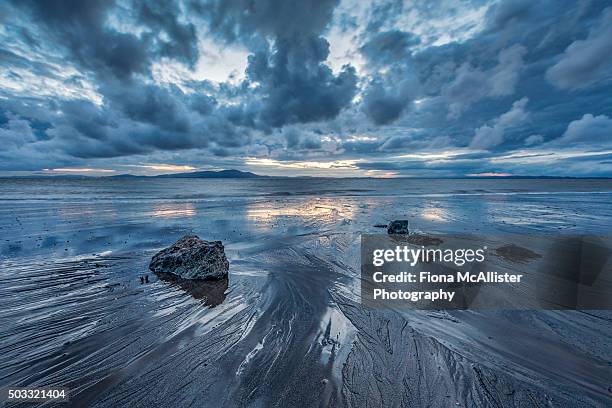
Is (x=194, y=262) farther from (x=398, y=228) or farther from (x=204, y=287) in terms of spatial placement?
(x=398, y=228)

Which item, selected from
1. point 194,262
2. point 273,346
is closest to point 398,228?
point 194,262

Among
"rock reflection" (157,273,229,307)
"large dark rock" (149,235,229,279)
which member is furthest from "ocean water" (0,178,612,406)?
"large dark rock" (149,235,229,279)

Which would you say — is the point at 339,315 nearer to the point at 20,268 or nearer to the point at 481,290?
the point at 481,290

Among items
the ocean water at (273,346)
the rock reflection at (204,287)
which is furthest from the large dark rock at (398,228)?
the rock reflection at (204,287)

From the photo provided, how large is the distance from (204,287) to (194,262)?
1360 mm

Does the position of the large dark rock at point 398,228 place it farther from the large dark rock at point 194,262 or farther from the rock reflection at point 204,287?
the rock reflection at point 204,287

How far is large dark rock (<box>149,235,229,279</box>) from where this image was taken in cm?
988

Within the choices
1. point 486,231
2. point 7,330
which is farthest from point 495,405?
point 486,231

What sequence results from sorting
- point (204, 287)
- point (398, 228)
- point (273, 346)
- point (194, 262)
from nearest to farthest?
point (273, 346), point (204, 287), point (194, 262), point (398, 228)

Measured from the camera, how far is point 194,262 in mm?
10047

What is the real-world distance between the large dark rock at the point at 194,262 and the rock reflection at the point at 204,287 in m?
0.20

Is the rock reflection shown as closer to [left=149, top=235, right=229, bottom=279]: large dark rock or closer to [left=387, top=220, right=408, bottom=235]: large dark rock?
[left=149, top=235, right=229, bottom=279]: large dark rock

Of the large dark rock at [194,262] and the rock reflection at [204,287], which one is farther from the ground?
the large dark rock at [194,262]

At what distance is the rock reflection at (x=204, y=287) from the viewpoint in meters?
8.22
